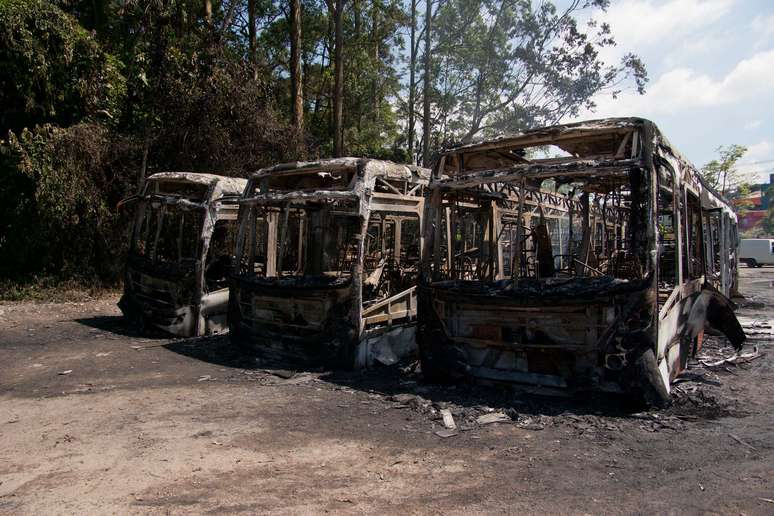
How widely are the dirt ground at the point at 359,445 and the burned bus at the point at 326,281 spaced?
0.41m

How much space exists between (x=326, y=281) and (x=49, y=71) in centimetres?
1073

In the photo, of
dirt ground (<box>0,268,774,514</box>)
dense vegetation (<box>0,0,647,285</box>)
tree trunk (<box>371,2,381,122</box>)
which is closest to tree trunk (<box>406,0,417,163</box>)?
tree trunk (<box>371,2,381,122</box>)

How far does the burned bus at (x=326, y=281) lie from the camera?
6.79 meters

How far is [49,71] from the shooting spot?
13633mm

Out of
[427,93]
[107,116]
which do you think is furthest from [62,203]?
[427,93]

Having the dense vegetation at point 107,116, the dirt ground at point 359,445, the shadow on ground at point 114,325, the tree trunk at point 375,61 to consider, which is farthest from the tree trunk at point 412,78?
the dirt ground at point 359,445

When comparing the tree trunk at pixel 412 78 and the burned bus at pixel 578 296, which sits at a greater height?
the tree trunk at pixel 412 78

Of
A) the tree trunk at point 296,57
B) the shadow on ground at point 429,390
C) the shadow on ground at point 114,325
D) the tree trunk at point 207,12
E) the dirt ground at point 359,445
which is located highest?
the tree trunk at point 207,12

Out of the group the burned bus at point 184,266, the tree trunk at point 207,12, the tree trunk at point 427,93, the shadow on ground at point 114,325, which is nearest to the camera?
the burned bus at point 184,266

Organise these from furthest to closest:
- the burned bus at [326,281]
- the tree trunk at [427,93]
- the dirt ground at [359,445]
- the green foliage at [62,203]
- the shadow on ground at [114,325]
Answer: the tree trunk at [427,93]
the green foliage at [62,203]
the shadow on ground at [114,325]
the burned bus at [326,281]
the dirt ground at [359,445]

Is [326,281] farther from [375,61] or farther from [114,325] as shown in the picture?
[375,61]

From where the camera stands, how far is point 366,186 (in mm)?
6980

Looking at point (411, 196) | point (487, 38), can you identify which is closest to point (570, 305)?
point (411, 196)

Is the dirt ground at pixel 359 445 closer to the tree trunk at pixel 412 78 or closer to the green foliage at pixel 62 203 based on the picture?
the green foliage at pixel 62 203
